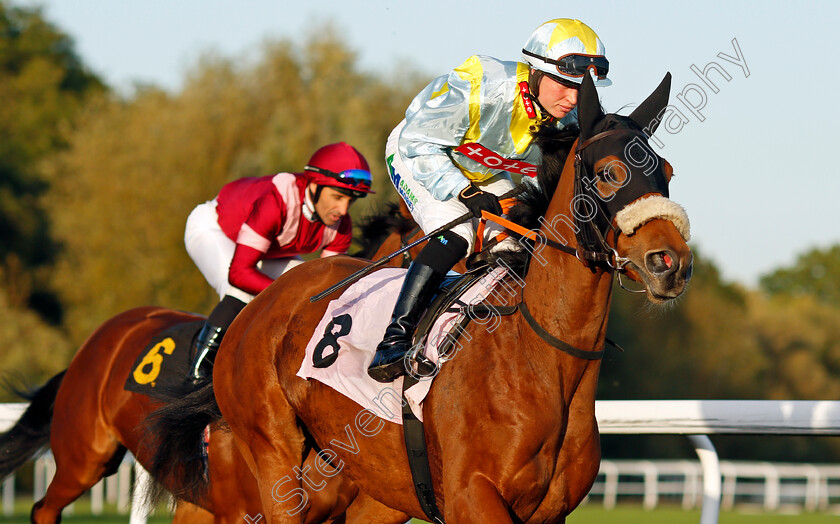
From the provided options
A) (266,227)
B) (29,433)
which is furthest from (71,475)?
(266,227)

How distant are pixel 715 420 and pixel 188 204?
16.7 m

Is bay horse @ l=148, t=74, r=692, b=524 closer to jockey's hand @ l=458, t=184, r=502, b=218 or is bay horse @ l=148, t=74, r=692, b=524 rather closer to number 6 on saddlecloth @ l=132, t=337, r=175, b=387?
jockey's hand @ l=458, t=184, r=502, b=218

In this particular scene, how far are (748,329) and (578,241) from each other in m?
26.4

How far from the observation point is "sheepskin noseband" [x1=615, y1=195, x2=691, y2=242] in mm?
2893

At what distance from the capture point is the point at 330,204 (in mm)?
5539

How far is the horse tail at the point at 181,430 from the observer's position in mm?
4766

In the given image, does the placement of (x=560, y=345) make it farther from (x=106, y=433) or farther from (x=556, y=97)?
(x=106, y=433)

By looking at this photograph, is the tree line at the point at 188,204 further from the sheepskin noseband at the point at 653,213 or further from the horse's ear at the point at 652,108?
the sheepskin noseband at the point at 653,213

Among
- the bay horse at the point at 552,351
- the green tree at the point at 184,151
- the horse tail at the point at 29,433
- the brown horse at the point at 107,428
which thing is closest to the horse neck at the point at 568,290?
the bay horse at the point at 552,351

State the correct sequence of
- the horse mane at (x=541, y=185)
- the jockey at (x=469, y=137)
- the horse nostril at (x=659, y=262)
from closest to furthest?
the horse nostril at (x=659, y=262) → the horse mane at (x=541, y=185) → the jockey at (x=469, y=137)

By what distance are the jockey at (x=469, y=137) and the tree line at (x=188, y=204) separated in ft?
38.7

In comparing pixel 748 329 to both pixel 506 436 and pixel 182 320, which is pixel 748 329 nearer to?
pixel 182 320

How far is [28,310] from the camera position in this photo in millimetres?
22359

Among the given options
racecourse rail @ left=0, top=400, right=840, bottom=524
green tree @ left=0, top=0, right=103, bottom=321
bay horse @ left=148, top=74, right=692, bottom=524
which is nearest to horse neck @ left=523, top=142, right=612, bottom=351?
bay horse @ left=148, top=74, right=692, bottom=524
